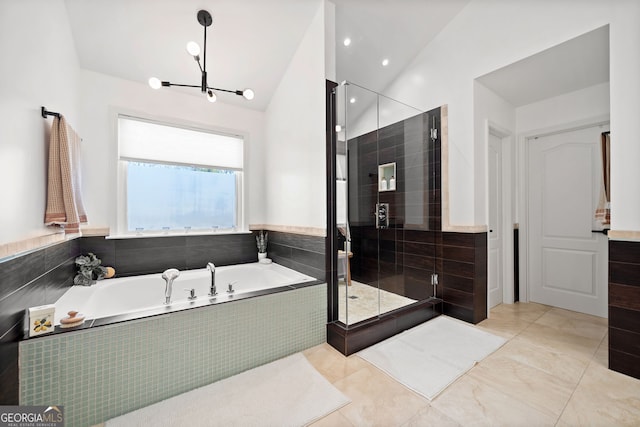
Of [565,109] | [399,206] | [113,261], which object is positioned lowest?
[113,261]

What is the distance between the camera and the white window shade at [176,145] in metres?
2.64

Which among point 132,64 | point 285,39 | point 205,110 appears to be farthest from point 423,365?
point 132,64

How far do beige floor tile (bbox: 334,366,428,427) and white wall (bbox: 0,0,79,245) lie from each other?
1.96 m

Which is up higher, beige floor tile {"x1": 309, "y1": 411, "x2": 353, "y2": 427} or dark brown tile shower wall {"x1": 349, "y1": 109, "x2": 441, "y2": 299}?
dark brown tile shower wall {"x1": 349, "y1": 109, "x2": 441, "y2": 299}

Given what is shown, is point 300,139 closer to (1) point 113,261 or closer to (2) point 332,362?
(2) point 332,362

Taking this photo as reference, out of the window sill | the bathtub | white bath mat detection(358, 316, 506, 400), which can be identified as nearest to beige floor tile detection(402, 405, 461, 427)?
white bath mat detection(358, 316, 506, 400)

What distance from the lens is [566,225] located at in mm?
2941

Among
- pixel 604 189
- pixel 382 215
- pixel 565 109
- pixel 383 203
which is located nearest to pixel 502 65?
pixel 565 109

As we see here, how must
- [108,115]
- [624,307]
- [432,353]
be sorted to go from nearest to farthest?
[624,307]
[432,353]
[108,115]

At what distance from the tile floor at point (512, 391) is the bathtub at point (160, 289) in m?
0.91

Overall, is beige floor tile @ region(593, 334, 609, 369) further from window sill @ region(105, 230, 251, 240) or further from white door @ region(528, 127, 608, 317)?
window sill @ region(105, 230, 251, 240)

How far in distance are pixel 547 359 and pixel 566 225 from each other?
5.80ft

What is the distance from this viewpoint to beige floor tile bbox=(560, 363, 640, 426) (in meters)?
1.39

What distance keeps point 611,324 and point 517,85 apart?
2.35m
